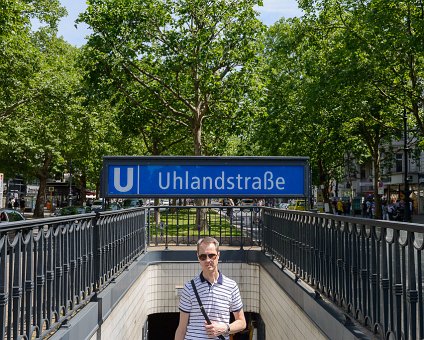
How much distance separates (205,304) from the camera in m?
4.59

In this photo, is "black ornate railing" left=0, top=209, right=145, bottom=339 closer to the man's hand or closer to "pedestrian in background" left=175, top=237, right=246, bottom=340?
"pedestrian in background" left=175, top=237, right=246, bottom=340

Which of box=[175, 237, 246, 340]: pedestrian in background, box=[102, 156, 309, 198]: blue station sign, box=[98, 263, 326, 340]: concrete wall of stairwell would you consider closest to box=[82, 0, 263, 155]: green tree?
box=[98, 263, 326, 340]: concrete wall of stairwell

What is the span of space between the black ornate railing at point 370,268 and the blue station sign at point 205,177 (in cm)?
193

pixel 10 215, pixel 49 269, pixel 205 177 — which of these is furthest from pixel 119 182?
pixel 10 215

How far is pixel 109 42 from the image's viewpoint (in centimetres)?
2375

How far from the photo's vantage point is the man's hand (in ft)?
14.8

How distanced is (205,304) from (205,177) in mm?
5986

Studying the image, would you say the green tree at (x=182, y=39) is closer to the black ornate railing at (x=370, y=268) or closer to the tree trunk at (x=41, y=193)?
the black ornate railing at (x=370, y=268)

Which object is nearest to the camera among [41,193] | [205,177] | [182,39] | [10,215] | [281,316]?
[281,316]

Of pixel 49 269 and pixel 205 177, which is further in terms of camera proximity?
pixel 205 177

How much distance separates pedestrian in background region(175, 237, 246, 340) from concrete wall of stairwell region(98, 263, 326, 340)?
2.28 m

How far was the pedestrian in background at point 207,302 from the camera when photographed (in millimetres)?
4574

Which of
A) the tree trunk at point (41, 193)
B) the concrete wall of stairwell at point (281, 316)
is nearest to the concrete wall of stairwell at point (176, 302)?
the concrete wall of stairwell at point (281, 316)

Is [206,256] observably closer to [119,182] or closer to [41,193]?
[119,182]
